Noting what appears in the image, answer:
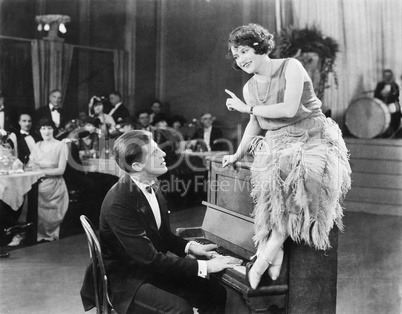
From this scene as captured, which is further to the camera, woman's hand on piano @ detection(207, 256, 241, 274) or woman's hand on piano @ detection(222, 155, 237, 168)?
woman's hand on piano @ detection(222, 155, 237, 168)

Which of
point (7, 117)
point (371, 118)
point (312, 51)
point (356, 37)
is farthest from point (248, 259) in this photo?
point (356, 37)

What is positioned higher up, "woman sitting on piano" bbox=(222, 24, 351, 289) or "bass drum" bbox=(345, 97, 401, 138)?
"bass drum" bbox=(345, 97, 401, 138)

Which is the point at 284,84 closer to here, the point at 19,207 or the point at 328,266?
the point at 328,266

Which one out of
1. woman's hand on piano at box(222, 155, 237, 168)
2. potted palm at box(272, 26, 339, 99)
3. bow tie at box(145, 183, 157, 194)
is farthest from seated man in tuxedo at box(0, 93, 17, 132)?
woman's hand on piano at box(222, 155, 237, 168)

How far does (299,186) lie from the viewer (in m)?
2.34

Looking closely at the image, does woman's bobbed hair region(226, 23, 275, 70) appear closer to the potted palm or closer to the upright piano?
the upright piano

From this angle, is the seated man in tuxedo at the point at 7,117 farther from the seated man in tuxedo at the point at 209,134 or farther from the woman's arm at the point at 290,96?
the woman's arm at the point at 290,96

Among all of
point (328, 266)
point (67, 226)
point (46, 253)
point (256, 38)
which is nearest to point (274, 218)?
point (328, 266)

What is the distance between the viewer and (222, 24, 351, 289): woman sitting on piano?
→ 7.73 ft

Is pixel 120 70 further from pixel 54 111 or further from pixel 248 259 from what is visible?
pixel 248 259

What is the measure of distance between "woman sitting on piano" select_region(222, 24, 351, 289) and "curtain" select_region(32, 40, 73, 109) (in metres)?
6.13

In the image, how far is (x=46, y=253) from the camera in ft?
17.8

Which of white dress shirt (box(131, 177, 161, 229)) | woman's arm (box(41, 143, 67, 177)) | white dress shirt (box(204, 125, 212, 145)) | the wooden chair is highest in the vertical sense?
white dress shirt (box(204, 125, 212, 145))

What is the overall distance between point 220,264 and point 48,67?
A: 6531 mm
